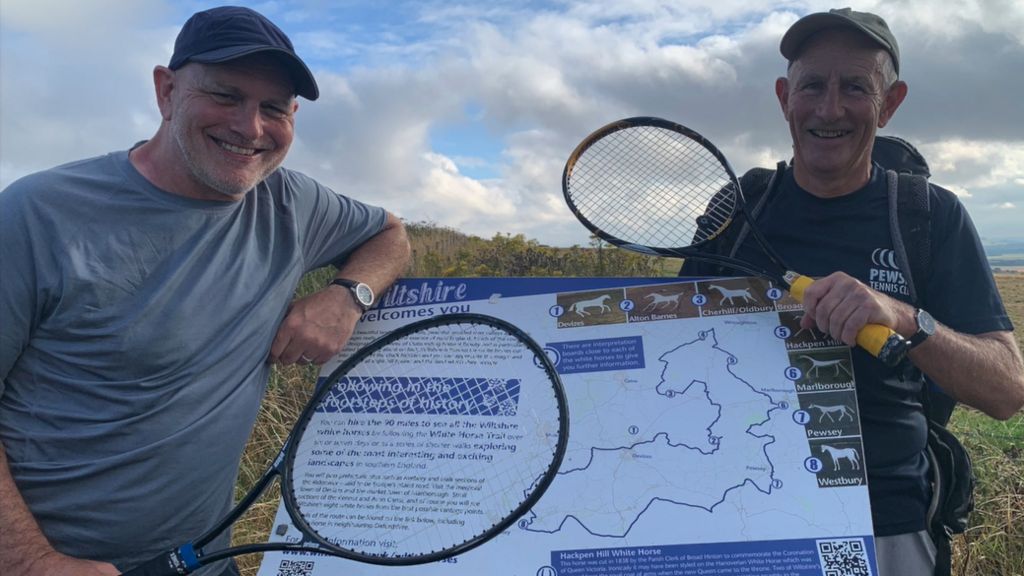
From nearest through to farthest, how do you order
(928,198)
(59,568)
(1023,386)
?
1. (59,568)
2. (1023,386)
3. (928,198)

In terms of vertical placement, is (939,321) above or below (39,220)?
below

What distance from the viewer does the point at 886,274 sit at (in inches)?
111

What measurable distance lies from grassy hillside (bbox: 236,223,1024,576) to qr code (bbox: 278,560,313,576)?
2.10 m

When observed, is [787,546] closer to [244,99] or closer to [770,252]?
[770,252]

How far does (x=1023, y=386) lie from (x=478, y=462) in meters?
2.07

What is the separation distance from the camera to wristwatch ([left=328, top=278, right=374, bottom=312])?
295 centimetres

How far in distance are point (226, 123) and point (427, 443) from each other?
1.43 meters

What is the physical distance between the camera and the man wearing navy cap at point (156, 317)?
243 cm

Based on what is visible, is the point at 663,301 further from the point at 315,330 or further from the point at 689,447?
the point at 315,330

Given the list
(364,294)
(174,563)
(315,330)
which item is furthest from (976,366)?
(174,563)

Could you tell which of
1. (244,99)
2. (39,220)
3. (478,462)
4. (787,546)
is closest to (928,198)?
(787,546)

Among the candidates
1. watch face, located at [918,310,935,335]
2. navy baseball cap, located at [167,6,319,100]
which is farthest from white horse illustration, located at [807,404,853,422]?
navy baseball cap, located at [167,6,319,100]

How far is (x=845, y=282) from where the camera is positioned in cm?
245

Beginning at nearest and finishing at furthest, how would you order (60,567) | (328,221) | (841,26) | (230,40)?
(60,567) < (230,40) < (841,26) < (328,221)
